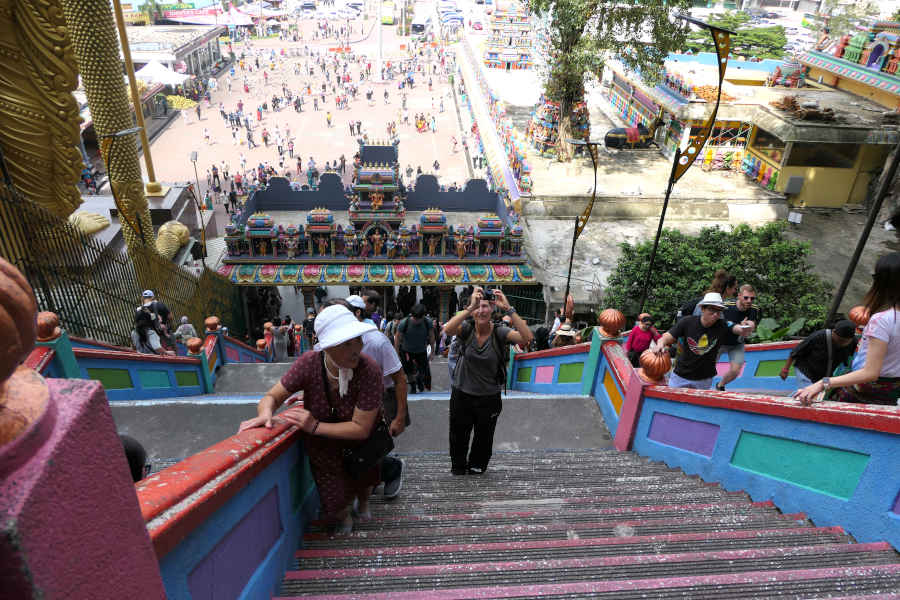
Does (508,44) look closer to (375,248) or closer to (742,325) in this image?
(375,248)

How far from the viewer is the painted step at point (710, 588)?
2279mm

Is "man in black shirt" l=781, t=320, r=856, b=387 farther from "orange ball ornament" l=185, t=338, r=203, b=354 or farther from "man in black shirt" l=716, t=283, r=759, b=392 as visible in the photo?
"orange ball ornament" l=185, t=338, r=203, b=354

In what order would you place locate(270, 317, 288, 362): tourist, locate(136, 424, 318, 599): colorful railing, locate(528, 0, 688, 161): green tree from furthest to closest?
locate(528, 0, 688, 161): green tree < locate(270, 317, 288, 362): tourist < locate(136, 424, 318, 599): colorful railing

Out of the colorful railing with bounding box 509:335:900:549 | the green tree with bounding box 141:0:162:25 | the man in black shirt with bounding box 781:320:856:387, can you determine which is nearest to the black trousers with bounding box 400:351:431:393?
the colorful railing with bounding box 509:335:900:549

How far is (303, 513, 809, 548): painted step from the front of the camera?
3072 millimetres

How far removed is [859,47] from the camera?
22375mm

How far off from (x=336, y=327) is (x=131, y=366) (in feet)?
16.0

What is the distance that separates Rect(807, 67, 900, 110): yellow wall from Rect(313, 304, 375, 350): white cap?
2580 centimetres

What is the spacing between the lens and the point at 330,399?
109 inches

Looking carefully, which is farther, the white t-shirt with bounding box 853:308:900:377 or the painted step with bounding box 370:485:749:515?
the painted step with bounding box 370:485:749:515

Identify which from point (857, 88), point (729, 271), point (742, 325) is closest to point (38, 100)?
point (742, 325)

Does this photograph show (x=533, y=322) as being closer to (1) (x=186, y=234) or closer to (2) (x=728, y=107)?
(1) (x=186, y=234)

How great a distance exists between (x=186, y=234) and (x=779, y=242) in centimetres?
1415

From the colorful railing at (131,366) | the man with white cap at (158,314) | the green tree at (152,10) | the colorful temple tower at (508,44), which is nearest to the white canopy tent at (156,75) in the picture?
the colorful temple tower at (508,44)
